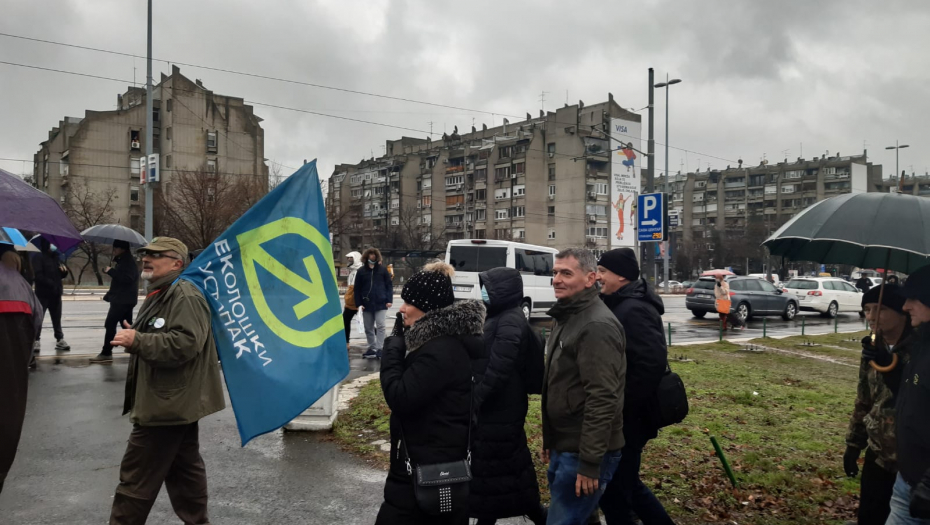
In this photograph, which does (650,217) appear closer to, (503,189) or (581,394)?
(581,394)

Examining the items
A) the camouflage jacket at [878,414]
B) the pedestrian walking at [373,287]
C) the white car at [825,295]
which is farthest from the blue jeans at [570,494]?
the white car at [825,295]

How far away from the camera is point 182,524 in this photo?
4625 mm

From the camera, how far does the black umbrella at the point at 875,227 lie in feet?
11.9

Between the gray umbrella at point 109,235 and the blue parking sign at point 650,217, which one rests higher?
the blue parking sign at point 650,217

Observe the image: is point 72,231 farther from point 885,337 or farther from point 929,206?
point 929,206

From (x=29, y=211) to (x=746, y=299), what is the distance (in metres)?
22.9

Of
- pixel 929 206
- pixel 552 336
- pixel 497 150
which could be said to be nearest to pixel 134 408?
pixel 552 336

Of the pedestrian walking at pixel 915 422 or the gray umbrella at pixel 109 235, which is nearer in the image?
the pedestrian walking at pixel 915 422

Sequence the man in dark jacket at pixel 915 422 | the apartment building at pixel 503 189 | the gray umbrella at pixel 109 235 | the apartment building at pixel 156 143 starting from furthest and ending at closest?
the apartment building at pixel 503 189 → the apartment building at pixel 156 143 → the gray umbrella at pixel 109 235 → the man in dark jacket at pixel 915 422

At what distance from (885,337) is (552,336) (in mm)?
1835

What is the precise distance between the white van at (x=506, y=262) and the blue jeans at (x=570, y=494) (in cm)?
1556

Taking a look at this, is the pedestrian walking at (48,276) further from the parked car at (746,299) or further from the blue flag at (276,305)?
the parked car at (746,299)

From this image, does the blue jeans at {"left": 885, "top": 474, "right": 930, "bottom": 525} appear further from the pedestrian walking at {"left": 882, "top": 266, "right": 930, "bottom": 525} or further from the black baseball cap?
the black baseball cap

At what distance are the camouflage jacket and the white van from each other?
604 inches
